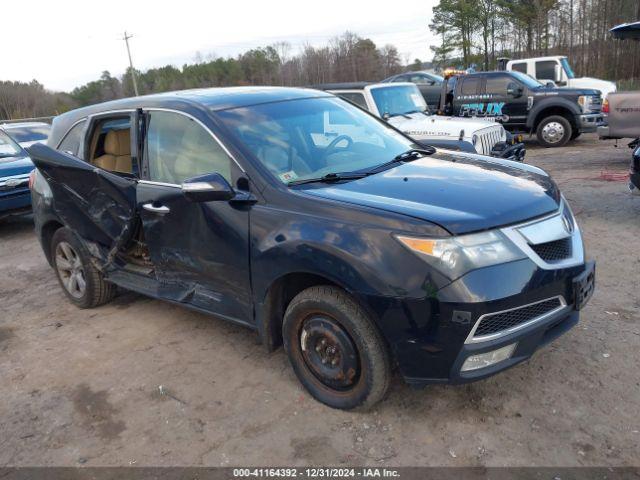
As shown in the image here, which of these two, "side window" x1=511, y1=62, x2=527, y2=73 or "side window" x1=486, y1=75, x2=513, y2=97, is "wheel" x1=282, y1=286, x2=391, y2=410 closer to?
"side window" x1=486, y1=75, x2=513, y2=97

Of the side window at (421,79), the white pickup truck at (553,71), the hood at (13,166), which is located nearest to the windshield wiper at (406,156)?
the hood at (13,166)

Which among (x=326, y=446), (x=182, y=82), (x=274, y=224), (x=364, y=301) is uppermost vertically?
(x=182, y=82)

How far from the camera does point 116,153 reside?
4.62 m

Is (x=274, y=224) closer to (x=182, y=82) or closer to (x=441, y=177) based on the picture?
(x=441, y=177)

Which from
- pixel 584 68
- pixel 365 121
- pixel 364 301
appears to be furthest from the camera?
pixel 584 68

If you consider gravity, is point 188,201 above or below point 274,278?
above

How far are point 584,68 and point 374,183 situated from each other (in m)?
30.1

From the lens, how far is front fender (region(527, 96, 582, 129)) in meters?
12.7

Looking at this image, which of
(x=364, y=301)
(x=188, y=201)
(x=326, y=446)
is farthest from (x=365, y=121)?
(x=326, y=446)

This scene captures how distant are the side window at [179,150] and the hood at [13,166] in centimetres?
565

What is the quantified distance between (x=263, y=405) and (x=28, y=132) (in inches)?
486

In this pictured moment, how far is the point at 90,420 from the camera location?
3371 millimetres

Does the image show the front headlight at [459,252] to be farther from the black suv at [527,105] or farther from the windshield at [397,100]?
the black suv at [527,105]

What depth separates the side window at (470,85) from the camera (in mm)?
A: 13570
